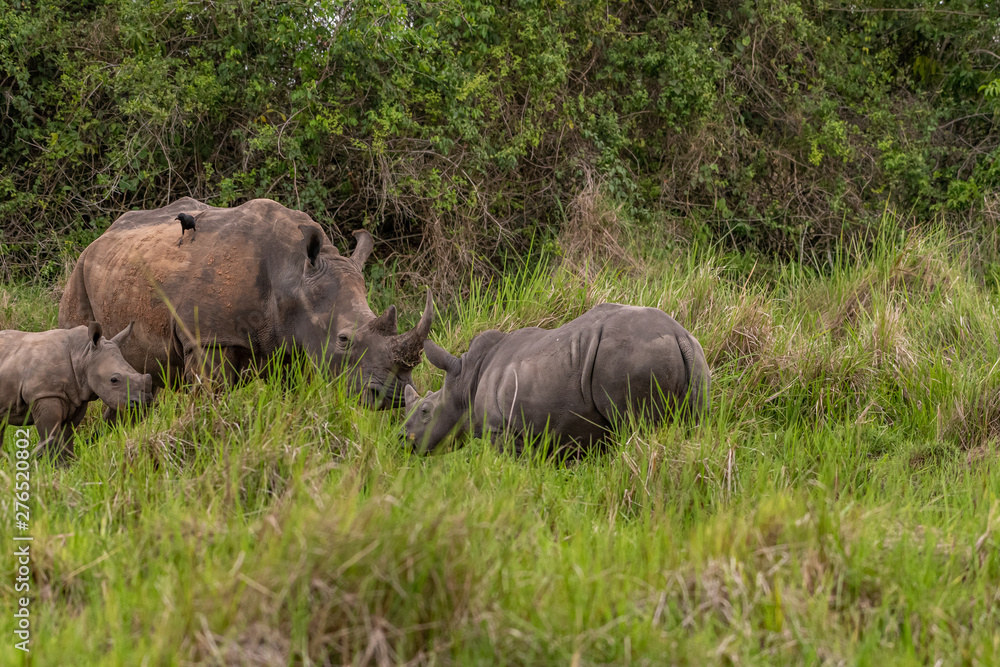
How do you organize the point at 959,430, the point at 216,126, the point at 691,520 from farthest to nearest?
the point at 216,126, the point at 959,430, the point at 691,520

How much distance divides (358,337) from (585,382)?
4.53ft

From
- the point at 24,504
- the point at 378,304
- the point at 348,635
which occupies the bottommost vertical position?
the point at 378,304

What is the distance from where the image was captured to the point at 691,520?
4.29 meters

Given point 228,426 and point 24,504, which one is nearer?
point 24,504

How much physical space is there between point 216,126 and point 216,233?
384cm

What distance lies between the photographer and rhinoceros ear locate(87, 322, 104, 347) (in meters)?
5.03

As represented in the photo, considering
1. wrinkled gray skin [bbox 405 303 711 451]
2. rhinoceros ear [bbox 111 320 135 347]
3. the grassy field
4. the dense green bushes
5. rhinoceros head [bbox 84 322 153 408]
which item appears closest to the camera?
the grassy field

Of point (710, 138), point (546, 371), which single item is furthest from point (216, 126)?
point (546, 371)

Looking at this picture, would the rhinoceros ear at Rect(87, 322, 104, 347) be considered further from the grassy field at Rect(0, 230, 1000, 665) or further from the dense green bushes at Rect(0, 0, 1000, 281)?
the dense green bushes at Rect(0, 0, 1000, 281)

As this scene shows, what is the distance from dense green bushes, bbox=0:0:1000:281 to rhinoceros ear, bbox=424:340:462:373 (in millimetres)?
3067

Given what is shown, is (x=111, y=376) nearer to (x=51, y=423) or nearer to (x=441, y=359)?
(x=51, y=423)

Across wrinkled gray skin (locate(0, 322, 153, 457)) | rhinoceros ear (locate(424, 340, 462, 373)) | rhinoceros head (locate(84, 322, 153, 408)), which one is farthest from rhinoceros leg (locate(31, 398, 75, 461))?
rhinoceros ear (locate(424, 340, 462, 373))

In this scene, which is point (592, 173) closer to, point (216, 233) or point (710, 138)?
point (710, 138)

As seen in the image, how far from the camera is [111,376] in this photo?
498 centimetres
